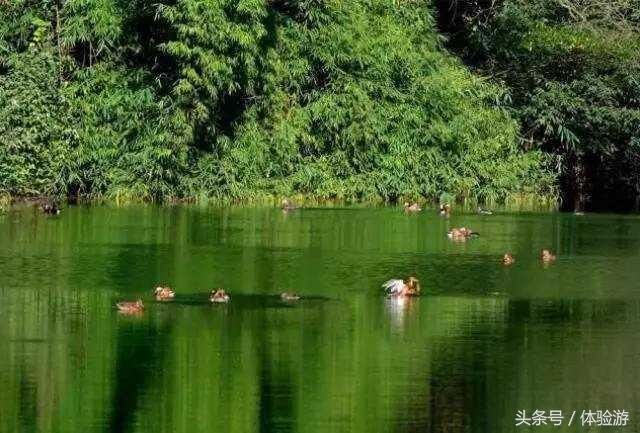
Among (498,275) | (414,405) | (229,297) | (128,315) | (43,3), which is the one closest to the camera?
(414,405)

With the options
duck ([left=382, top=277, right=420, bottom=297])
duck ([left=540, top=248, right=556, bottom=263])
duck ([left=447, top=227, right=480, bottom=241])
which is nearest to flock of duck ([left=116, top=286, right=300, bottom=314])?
duck ([left=382, top=277, right=420, bottom=297])

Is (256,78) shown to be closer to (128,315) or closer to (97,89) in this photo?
(97,89)

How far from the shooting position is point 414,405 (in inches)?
322

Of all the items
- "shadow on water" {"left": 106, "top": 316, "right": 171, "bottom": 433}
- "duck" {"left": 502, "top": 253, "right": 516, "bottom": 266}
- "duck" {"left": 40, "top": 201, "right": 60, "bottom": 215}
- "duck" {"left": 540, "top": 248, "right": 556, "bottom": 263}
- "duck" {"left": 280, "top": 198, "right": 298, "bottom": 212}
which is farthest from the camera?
"duck" {"left": 280, "top": 198, "right": 298, "bottom": 212}

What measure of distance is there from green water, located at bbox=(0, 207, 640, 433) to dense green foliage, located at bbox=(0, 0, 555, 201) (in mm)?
5819

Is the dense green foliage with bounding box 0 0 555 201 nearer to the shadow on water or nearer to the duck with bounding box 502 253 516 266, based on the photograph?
the duck with bounding box 502 253 516 266

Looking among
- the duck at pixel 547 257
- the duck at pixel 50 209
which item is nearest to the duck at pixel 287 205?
the duck at pixel 50 209

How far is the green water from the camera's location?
8023 mm

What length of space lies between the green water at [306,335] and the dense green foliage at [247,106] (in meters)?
5.82

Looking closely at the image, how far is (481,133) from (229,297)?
51.0ft

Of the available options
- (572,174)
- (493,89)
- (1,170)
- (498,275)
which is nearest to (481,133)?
(493,89)

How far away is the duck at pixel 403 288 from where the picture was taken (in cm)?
1238

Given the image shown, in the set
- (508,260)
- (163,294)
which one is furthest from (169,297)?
(508,260)

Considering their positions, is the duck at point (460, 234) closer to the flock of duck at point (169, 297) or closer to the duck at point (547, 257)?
the duck at point (547, 257)
